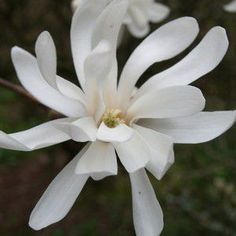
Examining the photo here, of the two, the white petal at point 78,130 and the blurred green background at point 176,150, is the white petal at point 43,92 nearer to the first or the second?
the white petal at point 78,130

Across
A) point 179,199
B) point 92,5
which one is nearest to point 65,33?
point 179,199

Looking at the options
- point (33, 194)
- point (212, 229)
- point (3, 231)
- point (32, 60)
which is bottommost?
point (33, 194)

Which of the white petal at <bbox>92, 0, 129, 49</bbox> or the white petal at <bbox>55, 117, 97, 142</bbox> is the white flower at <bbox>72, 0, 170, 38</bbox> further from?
the white petal at <bbox>55, 117, 97, 142</bbox>

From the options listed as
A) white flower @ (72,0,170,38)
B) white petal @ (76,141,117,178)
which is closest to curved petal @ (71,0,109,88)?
white petal @ (76,141,117,178)

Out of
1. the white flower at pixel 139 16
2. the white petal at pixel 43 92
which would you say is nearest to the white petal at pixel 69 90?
the white petal at pixel 43 92

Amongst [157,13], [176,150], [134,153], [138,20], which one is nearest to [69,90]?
[134,153]

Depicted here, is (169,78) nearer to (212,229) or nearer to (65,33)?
(212,229)
